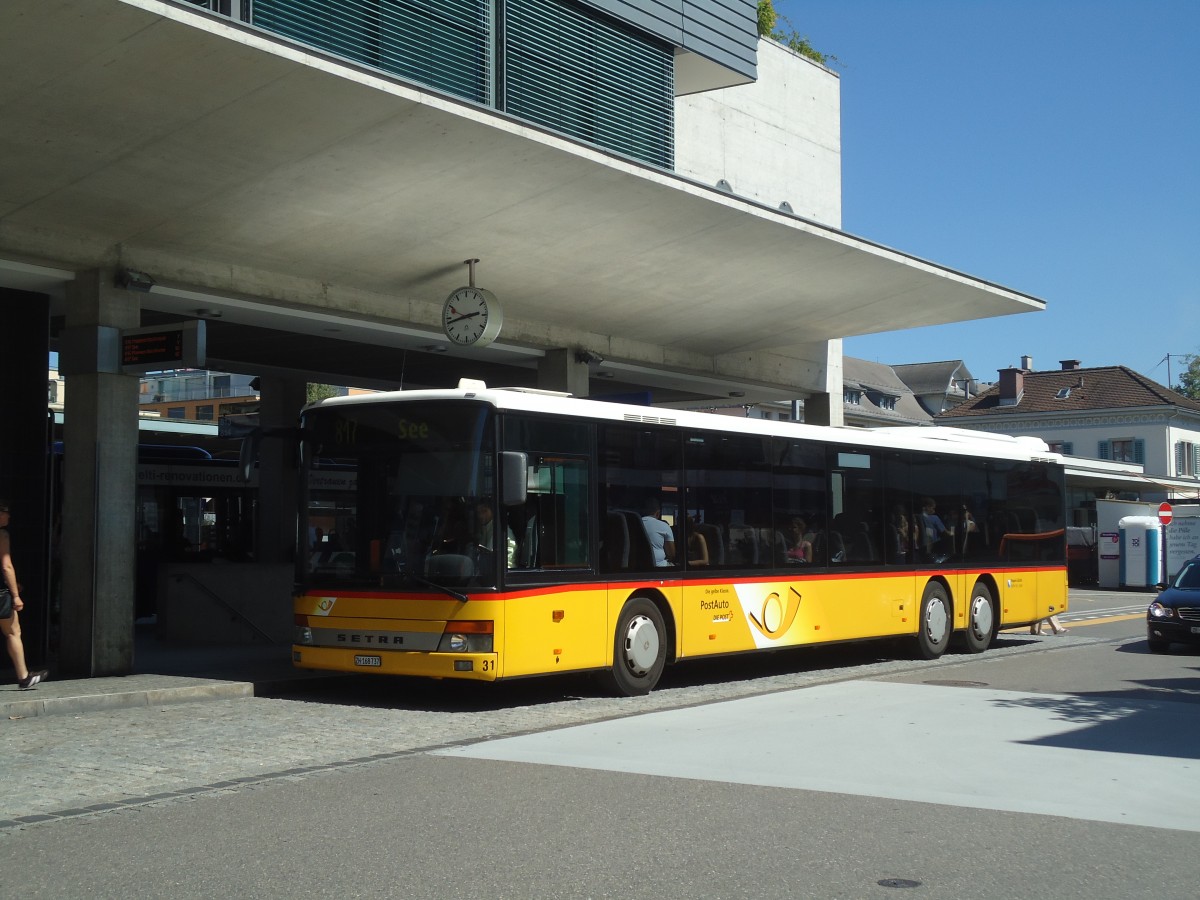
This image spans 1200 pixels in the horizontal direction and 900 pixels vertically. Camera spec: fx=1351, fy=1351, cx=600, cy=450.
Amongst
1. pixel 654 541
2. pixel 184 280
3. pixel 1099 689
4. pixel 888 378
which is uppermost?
pixel 888 378

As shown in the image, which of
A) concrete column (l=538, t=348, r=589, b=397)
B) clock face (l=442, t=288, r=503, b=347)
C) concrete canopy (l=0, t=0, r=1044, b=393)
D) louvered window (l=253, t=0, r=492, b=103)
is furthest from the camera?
concrete column (l=538, t=348, r=589, b=397)

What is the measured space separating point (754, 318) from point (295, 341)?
7.37 m

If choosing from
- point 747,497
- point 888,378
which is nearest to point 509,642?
point 747,497

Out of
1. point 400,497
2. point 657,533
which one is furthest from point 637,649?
point 400,497

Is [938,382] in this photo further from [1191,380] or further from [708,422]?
[708,422]

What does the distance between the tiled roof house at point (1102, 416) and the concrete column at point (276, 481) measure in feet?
211

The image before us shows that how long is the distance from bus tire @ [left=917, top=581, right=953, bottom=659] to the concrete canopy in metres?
4.80

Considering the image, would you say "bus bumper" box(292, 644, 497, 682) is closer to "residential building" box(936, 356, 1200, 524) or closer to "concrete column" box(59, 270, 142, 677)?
"concrete column" box(59, 270, 142, 677)

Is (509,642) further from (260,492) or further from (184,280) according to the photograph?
(260,492)

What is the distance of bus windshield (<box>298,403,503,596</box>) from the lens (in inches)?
478

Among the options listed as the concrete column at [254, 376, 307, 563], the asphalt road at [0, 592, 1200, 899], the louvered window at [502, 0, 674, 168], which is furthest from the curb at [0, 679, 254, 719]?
the concrete column at [254, 376, 307, 563]

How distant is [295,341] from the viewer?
69.3 feet

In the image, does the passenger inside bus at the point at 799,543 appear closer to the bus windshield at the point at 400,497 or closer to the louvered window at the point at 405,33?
the bus windshield at the point at 400,497

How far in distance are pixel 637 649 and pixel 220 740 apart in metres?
4.52
